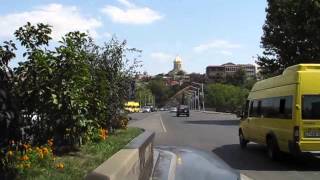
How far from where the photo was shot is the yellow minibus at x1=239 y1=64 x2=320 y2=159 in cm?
1468

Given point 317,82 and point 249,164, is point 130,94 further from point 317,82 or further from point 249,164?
point 317,82

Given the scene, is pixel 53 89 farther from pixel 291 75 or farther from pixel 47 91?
pixel 291 75

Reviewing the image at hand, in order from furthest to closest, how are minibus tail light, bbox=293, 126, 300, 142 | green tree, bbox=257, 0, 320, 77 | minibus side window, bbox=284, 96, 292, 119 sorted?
green tree, bbox=257, 0, 320, 77
minibus side window, bbox=284, 96, 292, 119
minibus tail light, bbox=293, 126, 300, 142

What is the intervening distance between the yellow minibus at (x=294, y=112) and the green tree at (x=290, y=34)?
25540mm

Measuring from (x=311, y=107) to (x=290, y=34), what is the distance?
3139cm

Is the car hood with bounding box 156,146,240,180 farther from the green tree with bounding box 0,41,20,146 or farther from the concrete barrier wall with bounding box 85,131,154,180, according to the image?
the green tree with bounding box 0,41,20,146

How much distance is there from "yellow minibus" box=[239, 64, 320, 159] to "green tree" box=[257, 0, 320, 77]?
2554cm

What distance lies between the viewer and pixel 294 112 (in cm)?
1479

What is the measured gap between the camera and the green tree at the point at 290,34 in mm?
43062

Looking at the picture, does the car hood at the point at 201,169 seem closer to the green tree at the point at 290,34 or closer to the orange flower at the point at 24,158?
the orange flower at the point at 24,158

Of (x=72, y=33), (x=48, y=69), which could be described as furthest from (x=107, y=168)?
(x=72, y=33)

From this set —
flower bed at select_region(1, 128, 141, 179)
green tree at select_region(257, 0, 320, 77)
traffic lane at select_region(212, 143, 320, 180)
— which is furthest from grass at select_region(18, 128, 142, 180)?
green tree at select_region(257, 0, 320, 77)

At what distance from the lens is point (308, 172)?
1435cm

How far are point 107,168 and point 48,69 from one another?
495cm
